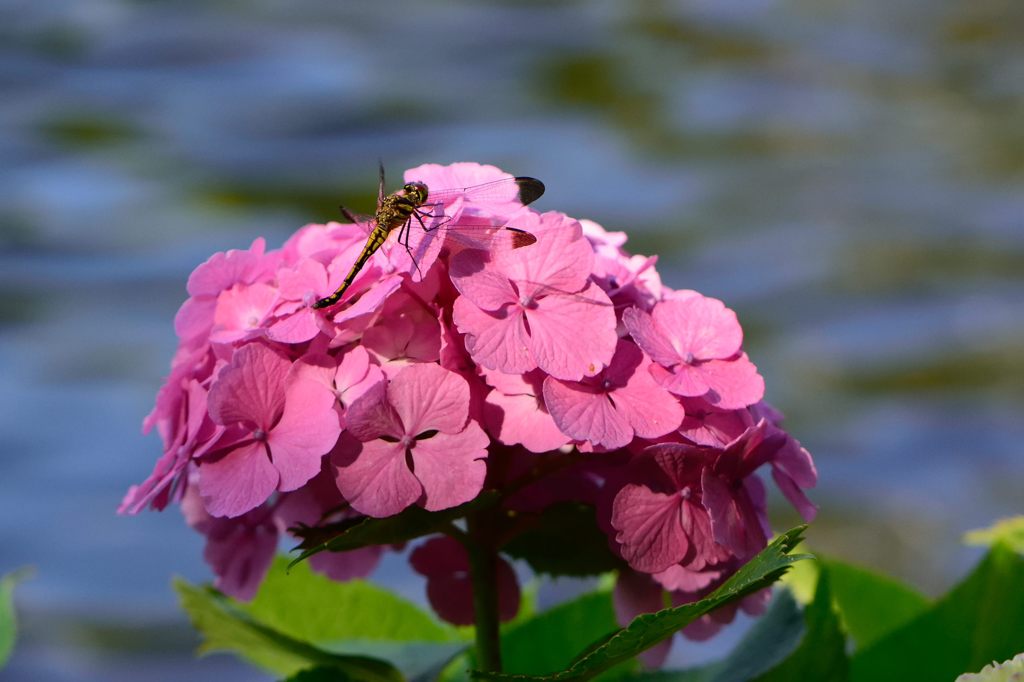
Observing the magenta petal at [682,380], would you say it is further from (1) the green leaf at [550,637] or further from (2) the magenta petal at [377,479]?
(1) the green leaf at [550,637]

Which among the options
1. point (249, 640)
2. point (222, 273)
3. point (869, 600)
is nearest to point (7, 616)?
point (249, 640)

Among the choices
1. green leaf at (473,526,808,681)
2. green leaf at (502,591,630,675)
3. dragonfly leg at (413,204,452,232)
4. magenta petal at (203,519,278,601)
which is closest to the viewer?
green leaf at (473,526,808,681)

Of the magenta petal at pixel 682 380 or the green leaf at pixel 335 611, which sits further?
the green leaf at pixel 335 611

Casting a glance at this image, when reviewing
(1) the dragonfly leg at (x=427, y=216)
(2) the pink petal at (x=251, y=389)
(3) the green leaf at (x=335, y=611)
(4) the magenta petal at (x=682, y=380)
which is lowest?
(3) the green leaf at (x=335, y=611)

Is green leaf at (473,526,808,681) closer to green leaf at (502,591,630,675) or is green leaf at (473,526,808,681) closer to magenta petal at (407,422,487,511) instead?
magenta petal at (407,422,487,511)

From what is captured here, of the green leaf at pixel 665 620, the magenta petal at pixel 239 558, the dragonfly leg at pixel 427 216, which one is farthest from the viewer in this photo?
the magenta petal at pixel 239 558

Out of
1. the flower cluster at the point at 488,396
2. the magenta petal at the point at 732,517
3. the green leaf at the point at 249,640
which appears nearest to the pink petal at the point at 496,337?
the flower cluster at the point at 488,396

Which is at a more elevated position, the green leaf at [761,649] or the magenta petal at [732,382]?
the magenta petal at [732,382]

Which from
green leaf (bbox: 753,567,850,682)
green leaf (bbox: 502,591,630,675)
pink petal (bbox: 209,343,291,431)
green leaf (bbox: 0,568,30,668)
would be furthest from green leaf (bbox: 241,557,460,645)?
pink petal (bbox: 209,343,291,431)
